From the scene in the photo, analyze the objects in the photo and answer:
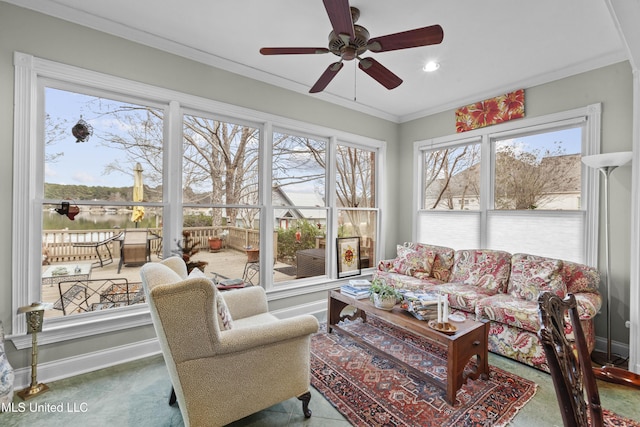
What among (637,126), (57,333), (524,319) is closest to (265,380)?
(57,333)

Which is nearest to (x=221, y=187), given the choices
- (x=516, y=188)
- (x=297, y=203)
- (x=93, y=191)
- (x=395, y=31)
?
(x=297, y=203)

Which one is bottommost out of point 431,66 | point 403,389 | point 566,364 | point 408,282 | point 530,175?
point 403,389

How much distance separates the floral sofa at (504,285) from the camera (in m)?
2.58

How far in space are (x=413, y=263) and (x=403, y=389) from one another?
1914 millimetres

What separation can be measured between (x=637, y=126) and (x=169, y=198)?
404cm

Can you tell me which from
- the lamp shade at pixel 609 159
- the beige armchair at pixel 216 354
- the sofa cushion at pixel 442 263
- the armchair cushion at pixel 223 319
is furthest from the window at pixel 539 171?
the armchair cushion at pixel 223 319

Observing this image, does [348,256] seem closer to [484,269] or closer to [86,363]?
[484,269]

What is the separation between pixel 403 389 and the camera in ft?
7.30

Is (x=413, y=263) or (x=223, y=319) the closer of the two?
(x=223, y=319)

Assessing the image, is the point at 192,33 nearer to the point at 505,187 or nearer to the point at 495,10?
the point at 495,10

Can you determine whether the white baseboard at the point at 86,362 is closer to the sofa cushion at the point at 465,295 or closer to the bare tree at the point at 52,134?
the bare tree at the point at 52,134

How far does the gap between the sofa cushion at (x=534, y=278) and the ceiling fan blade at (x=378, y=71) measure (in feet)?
7.42

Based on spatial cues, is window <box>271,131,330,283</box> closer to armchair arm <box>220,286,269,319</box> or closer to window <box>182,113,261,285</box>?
window <box>182,113,261,285</box>

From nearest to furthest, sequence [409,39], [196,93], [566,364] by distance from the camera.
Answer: [566,364]
[409,39]
[196,93]
